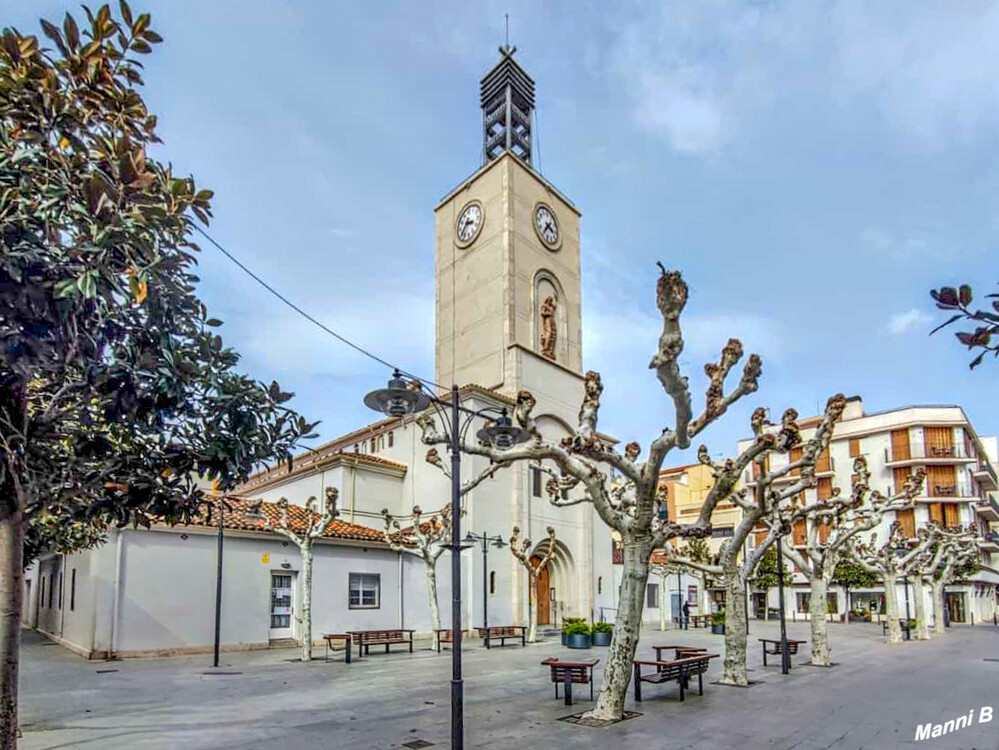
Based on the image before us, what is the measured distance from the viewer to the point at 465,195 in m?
38.5

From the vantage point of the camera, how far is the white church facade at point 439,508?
790 inches

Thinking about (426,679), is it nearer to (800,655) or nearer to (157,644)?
(157,644)

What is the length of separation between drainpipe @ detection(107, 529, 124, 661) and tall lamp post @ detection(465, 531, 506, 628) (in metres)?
11.4

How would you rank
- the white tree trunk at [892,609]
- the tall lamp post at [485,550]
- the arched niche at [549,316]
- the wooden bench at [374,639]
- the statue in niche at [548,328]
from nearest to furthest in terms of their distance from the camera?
the wooden bench at [374,639] < the white tree trunk at [892,609] < the tall lamp post at [485,550] < the arched niche at [549,316] < the statue in niche at [548,328]

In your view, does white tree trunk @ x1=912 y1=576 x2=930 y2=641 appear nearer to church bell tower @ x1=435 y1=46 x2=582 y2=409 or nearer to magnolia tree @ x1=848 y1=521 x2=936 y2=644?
magnolia tree @ x1=848 y1=521 x2=936 y2=644

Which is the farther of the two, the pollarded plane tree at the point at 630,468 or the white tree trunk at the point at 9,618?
the pollarded plane tree at the point at 630,468

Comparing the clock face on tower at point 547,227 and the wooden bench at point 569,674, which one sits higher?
the clock face on tower at point 547,227

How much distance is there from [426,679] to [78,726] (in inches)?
269

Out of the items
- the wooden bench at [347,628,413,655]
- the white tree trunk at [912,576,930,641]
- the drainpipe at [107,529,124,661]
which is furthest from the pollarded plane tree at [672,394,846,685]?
the white tree trunk at [912,576,930,641]

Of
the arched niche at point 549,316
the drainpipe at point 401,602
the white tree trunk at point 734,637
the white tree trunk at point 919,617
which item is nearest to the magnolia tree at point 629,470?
the white tree trunk at point 734,637

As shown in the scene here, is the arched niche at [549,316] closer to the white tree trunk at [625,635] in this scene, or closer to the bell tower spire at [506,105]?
the bell tower spire at [506,105]

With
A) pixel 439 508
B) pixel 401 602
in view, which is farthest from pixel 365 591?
pixel 439 508

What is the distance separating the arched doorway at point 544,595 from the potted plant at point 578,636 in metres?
9.16

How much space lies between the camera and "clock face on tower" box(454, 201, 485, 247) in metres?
36.8
